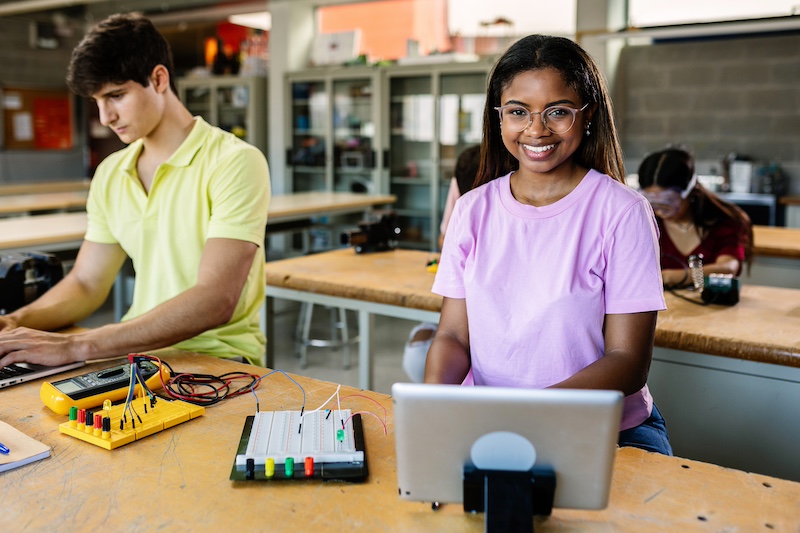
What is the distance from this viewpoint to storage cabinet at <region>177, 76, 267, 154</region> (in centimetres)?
812

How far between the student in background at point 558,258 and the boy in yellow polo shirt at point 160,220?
0.60 metres

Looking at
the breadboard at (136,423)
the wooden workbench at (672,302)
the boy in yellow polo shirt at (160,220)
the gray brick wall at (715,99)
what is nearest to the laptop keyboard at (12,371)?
the boy in yellow polo shirt at (160,220)

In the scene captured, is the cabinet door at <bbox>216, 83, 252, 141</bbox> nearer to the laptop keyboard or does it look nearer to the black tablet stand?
the laptop keyboard

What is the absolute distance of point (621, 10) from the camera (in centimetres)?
616

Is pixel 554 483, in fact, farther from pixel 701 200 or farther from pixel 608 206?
pixel 701 200

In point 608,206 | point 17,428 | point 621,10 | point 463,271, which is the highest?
point 621,10

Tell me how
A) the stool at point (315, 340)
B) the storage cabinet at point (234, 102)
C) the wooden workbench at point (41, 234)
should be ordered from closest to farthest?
the wooden workbench at point (41, 234) < the stool at point (315, 340) < the storage cabinet at point (234, 102)

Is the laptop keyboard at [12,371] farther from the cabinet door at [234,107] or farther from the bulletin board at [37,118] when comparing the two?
the bulletin board at [37,118]

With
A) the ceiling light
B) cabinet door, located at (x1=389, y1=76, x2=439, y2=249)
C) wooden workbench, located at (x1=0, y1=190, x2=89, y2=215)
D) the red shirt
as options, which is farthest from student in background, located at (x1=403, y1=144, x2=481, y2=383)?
the ceiling light

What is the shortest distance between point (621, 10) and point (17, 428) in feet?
19.7

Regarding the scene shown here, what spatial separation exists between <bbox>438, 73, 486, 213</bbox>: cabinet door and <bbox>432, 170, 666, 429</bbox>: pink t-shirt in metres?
5.29

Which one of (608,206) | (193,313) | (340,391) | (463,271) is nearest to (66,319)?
(193,313)

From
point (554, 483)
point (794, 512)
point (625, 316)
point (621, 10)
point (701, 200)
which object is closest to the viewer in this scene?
point (554, 483)

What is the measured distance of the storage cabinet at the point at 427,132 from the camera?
6.73 meters
